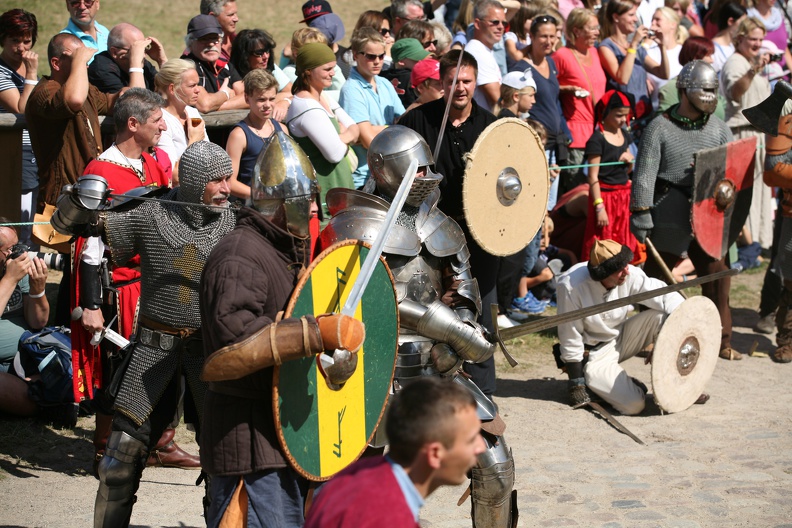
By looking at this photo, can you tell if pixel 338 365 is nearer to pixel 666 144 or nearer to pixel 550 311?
pixel 666 144

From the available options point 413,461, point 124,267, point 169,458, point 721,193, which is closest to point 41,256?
point 124,267

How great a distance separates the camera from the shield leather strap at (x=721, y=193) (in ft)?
24.1

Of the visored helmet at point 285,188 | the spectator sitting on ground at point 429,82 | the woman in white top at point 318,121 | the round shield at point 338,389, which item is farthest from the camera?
the spectator sitting on ground at point 429,82

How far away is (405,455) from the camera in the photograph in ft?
8.14

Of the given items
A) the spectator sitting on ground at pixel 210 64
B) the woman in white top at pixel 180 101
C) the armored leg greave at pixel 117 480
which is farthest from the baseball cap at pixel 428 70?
the armored leg greave at pixel 117 480

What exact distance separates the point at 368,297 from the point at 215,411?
0.63 meters

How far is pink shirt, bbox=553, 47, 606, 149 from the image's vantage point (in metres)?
8.47

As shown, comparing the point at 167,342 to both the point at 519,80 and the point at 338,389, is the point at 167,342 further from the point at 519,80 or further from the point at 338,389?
the point at 519,80

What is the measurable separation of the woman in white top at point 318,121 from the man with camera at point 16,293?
67.1 inches

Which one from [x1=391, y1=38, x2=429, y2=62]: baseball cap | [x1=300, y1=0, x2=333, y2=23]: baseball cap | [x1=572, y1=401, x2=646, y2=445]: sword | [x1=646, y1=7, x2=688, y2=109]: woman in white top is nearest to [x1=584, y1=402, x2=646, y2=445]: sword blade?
[x1=572, y1=401, x2=646, y2=445]: sword

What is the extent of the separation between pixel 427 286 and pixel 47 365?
2.46m

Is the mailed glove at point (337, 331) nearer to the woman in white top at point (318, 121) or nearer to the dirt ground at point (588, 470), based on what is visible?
the dirt ground at point (588, 470)

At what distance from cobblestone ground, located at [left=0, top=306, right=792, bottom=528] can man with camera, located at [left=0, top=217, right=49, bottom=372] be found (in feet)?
1.99

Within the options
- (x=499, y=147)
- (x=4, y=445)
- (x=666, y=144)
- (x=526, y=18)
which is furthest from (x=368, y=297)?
(x=526, y=18)
